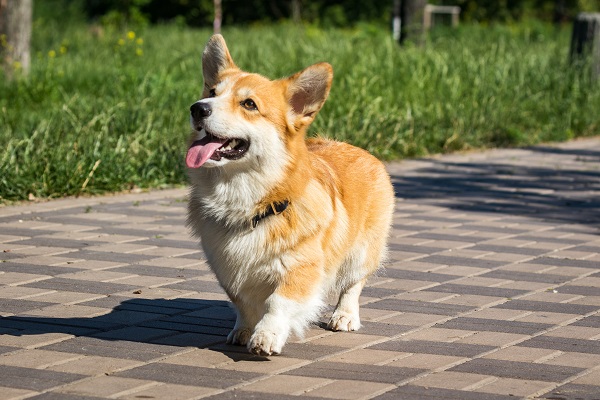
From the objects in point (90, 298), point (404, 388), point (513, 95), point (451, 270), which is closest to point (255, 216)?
point (404, 388)

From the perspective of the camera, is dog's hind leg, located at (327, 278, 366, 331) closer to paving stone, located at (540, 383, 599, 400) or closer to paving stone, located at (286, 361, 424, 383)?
paving stone, located at (286, 361, 424, 383)

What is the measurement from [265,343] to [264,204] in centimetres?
61

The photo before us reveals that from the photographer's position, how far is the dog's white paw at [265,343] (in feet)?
14.0

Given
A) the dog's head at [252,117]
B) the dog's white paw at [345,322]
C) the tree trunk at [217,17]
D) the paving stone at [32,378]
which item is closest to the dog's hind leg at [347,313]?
the dog's white paw at [345,322]

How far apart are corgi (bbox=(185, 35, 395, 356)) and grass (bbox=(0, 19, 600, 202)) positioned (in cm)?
407

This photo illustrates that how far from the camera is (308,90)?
471 cm

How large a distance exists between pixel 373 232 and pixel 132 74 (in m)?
7.56

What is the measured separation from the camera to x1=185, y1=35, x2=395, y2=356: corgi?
174 inches

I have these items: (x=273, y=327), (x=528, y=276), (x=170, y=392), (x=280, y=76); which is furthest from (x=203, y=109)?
(x=280, y=76)

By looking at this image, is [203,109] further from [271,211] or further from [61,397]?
[61,397]

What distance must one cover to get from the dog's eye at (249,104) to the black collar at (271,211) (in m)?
0.42

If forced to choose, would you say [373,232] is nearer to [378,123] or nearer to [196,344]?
[196,344]

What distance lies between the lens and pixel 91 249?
21.9 ft

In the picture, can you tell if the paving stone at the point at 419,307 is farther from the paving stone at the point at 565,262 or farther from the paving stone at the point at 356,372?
the paving stone at the point at 565,262
